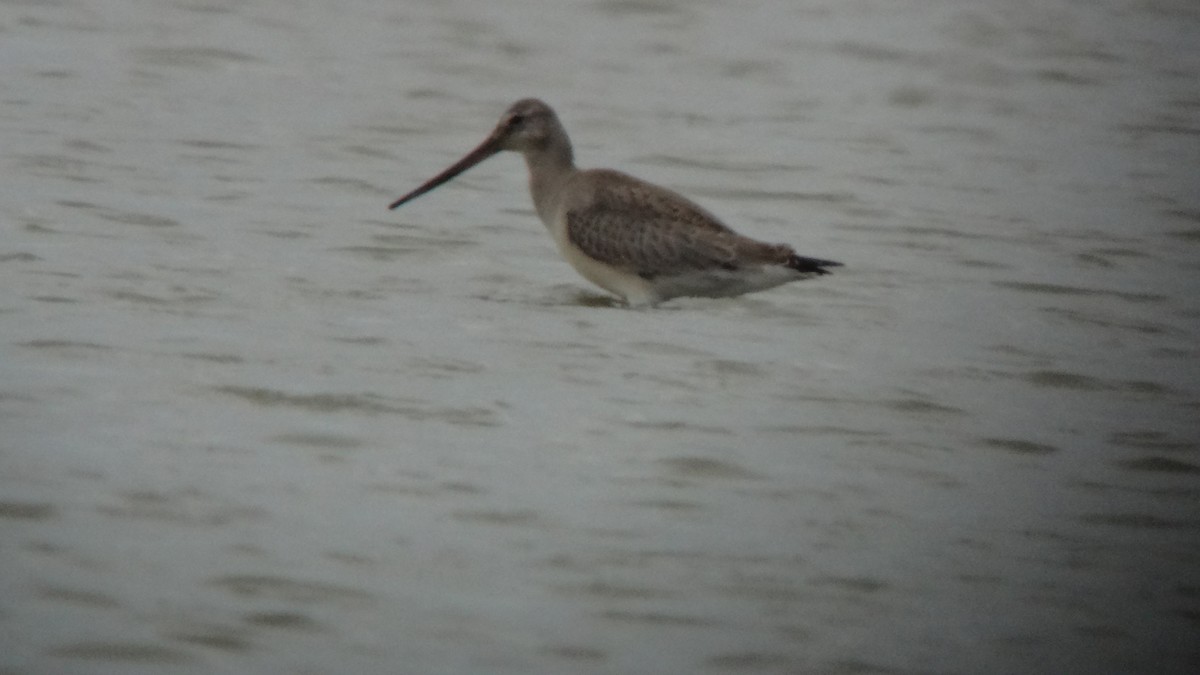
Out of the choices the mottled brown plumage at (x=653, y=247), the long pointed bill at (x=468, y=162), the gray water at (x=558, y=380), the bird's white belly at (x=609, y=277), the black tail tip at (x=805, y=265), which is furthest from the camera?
the long pointed bill at (x=468, y=162)

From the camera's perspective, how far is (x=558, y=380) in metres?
8.09

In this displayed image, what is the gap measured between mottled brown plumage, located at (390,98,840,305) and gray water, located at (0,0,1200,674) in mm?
219

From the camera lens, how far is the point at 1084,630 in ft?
19.7

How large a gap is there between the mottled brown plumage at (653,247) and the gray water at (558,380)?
0.72 ft

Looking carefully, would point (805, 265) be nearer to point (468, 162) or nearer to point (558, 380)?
point (558, 380)

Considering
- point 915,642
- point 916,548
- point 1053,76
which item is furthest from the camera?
point 1053,76

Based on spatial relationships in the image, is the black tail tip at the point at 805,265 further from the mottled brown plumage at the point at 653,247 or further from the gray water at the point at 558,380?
the gray water at the point at 558,380

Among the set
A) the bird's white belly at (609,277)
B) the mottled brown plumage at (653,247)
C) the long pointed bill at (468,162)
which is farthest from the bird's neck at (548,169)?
the bird's white belly at (609,277)

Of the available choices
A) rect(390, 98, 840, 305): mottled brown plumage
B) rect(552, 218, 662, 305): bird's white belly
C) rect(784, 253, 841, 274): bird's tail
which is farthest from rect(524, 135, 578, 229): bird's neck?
rect(784, 253, 841, 274): bird's tail

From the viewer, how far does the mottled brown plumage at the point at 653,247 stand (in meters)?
9.12

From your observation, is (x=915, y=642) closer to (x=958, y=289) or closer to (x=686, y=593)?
(x=686, y=593)

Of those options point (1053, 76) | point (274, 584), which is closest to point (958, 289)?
point (274, 584)

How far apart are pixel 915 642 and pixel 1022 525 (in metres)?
1.11

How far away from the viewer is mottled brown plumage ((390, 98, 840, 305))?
912 cm
